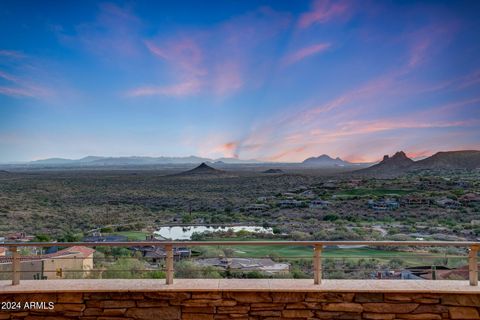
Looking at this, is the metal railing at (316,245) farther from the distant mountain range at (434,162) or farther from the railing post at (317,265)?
the distant mountain range at (434,162)

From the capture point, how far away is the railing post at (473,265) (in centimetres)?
428

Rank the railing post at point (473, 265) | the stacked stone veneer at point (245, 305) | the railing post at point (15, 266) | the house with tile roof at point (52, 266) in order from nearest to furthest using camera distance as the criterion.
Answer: the stacked stone veneer at point (245, 305) → the railing post at point (473, 265) → the railing post at point (15, 266) → the house with tile roof at point (52, 266)

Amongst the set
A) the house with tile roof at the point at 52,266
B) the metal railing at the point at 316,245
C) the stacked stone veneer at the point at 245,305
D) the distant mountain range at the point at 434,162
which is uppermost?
the distant mountain range at the point at 434,162

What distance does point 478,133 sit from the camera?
17797 mm

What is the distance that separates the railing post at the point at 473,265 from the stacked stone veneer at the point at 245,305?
283 millimetres

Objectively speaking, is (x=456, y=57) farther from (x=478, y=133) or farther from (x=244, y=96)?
(x=244, y=96)

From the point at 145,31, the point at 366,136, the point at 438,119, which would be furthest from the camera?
the point at 366,136

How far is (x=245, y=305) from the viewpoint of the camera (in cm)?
419

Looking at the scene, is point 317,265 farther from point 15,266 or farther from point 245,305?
point 15,266

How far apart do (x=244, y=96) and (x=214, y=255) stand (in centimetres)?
1643

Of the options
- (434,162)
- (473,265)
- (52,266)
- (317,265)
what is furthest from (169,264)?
(434,162)

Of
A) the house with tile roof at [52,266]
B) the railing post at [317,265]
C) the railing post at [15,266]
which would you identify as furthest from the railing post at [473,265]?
the railing post at [15,266]

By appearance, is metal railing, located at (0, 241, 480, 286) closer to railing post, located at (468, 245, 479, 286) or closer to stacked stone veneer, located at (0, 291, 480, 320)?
railing post, located at (468, 245, 479, 286)

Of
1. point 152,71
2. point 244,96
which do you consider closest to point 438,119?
point 244,96
